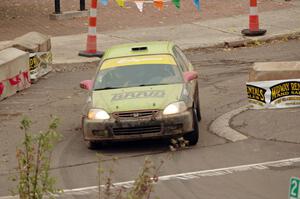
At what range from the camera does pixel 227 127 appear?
49.0 feet

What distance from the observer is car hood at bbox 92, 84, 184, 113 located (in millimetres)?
13688

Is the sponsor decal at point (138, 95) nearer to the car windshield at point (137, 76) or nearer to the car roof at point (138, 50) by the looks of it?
the car windshield at point (137, 76)

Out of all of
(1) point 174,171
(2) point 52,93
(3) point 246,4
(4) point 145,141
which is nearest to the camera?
(1) point 174,171

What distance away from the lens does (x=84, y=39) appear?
23688 mm

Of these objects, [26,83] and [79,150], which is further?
[26,83]

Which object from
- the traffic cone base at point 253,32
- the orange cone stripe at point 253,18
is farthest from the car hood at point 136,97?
the traffic cone base at point 253,32

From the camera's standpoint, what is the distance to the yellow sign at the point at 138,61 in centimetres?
1496

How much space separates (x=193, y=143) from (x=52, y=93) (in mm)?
5370

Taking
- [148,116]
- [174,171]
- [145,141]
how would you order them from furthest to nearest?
[145,141] < [148,116] < [174,171]

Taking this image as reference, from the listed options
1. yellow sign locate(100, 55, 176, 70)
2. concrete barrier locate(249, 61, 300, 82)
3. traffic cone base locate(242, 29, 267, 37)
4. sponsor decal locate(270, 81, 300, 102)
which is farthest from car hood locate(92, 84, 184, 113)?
traffic cone base locate(242, 29, 267, 37)

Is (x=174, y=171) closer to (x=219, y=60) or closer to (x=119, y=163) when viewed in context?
(x=119, y=163)

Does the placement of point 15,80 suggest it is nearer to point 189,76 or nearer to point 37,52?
point 37,52

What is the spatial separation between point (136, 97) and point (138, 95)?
0.29 feet

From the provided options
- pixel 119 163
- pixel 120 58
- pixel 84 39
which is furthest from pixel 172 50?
pixel 84 39
